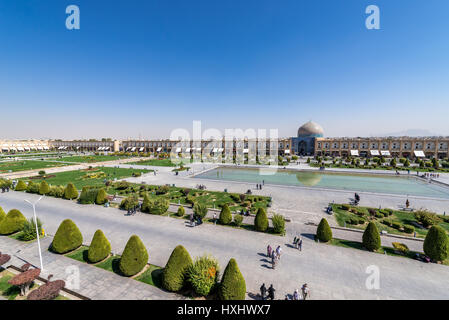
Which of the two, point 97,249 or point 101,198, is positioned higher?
point 101,198

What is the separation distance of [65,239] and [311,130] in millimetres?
75627

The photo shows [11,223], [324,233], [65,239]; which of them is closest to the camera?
[65,239]

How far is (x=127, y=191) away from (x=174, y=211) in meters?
10.8

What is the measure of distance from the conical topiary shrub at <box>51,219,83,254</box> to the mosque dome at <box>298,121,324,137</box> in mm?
74167

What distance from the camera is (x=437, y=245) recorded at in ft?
36.9

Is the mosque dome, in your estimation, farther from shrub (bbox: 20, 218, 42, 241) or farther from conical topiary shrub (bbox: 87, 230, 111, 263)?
shrub (bbox: 20, 218, 42, 241)

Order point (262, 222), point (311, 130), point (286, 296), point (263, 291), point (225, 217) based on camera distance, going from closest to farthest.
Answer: point (263, 291) < point (286, 296) < point (262, 222) < point (225, 217) < point (311, 130)

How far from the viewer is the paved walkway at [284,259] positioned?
30.6 feet

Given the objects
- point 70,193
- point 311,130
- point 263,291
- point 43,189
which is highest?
point 311,130

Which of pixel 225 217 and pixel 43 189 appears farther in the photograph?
pixel 43 189

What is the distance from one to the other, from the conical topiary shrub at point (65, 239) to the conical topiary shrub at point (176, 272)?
7.36 m

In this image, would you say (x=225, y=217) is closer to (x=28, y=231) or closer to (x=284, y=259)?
(x=284, y=259)

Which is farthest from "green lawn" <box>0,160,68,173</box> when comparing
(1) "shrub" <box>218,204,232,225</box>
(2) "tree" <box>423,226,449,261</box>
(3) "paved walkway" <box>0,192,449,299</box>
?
(2) "tree" <box>423,226,449,261</box>

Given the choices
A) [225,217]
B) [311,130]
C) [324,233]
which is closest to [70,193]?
[225,217]
